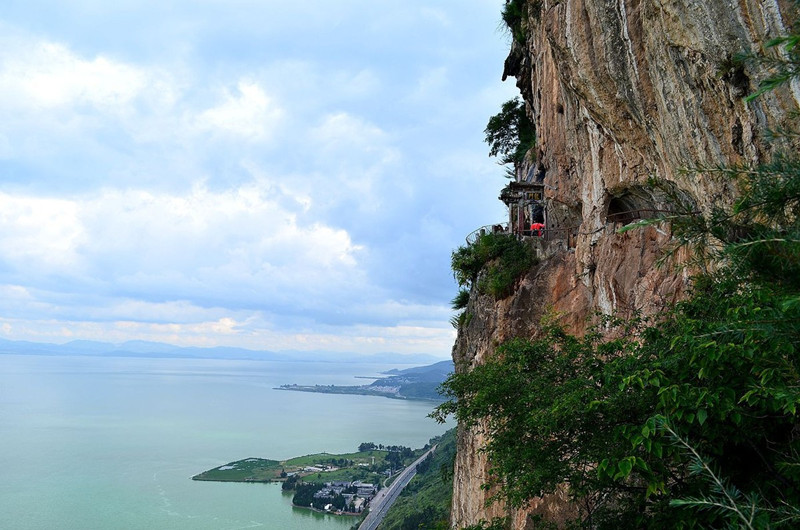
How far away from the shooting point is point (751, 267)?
406cm

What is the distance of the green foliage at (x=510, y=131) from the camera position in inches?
939

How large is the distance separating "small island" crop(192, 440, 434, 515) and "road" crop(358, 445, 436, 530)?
→ 1169 mm

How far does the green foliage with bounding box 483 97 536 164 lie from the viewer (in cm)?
2384

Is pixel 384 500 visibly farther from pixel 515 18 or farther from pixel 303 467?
pixel 515 18

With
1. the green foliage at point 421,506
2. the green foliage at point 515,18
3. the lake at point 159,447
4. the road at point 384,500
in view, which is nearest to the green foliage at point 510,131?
the green foliage at point 515,18

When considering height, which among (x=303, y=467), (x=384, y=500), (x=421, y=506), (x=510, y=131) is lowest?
(x=384, y=500)

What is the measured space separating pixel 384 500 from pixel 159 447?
39.5 meters

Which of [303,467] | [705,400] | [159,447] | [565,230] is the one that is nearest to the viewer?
[705,400]

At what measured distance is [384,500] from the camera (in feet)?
183

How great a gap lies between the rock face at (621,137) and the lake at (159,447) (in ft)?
145

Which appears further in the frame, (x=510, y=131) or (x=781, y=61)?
(x=510, y=131)

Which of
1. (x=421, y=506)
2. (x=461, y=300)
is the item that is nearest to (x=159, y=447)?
(x=421, y=506)

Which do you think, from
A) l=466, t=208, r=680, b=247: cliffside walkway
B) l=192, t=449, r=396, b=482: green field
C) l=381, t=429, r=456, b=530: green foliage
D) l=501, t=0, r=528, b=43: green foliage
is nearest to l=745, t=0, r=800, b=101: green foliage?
l=466, t=208, r=680, b=247: cliffside walkway

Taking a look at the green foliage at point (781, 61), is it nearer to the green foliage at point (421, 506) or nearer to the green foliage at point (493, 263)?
the green foliage at point (493, 263)
